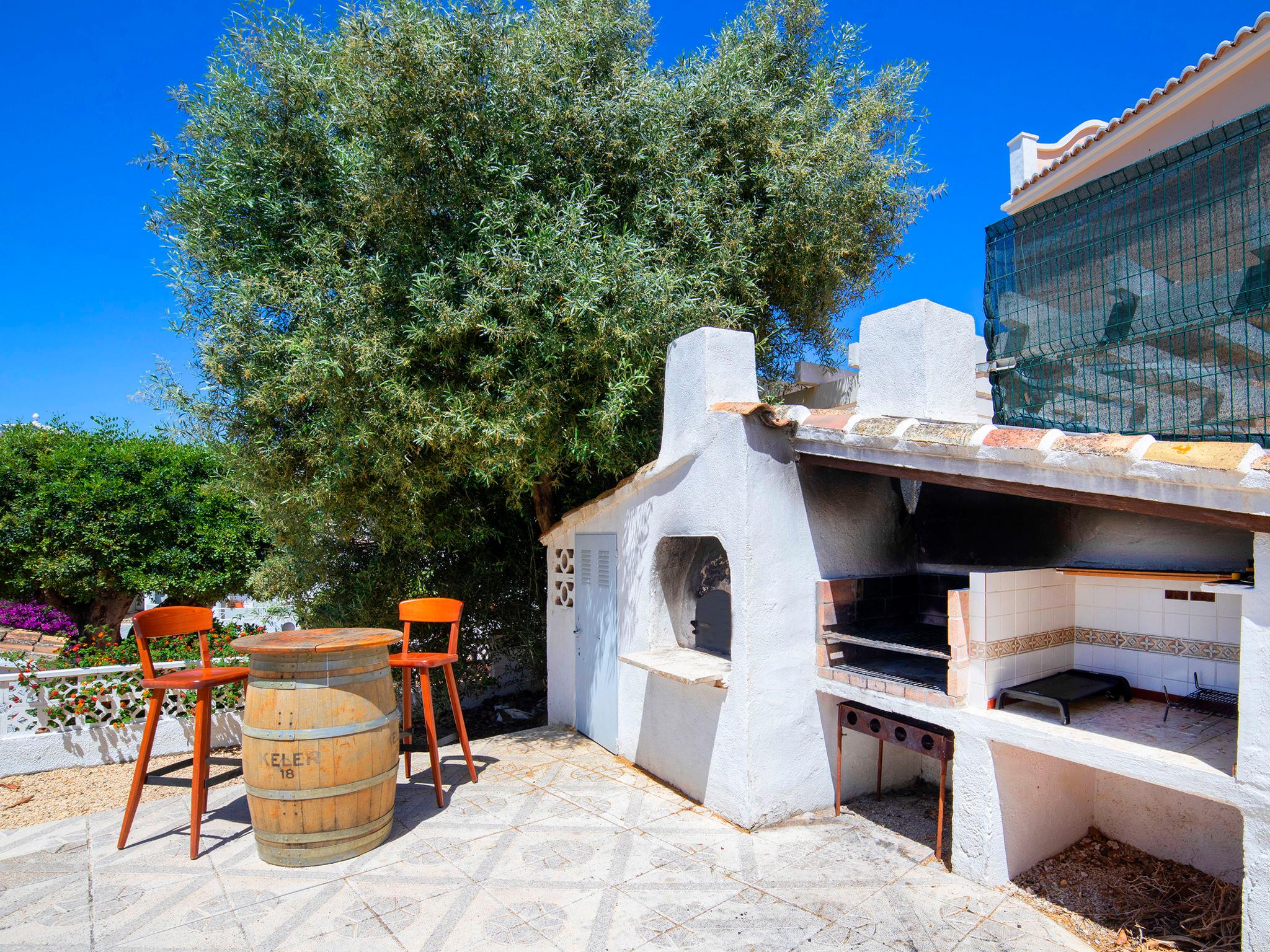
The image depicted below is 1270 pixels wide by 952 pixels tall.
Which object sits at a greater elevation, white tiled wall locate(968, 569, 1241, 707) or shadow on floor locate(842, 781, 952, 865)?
white tiled wall locate(968, 569, 1241, 707)

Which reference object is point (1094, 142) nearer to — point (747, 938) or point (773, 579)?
point (773, 579)

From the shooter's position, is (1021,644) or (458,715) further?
(458,715)

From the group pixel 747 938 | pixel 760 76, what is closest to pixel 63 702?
pixel 747 938

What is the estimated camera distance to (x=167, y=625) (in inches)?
196

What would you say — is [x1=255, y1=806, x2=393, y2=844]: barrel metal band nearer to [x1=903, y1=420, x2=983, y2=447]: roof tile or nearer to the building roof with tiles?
[x1=903, y1=420, x2=983, y2=447]: roof tile

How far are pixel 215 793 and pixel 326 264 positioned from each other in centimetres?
468

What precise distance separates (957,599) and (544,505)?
4.76 metres

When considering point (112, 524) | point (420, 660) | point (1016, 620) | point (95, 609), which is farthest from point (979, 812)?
point (95, 609)

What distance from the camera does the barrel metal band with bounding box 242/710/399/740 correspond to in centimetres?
427

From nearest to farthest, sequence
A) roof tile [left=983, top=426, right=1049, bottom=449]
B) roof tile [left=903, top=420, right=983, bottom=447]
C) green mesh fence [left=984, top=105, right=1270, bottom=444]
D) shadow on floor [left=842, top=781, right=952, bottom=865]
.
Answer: roof tile [left=983, top=426, right=1049, bottom=449] < roof tile [left=903, top=420, right=983, bottom=447] < green mesh fence [left=984, top=105, right=1270, bottom=444] < shadow on floor [left=842, top=781, right=952, bottom=865]

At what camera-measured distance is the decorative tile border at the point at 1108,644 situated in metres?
4.07

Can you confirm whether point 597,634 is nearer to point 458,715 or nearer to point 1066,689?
point 458,715

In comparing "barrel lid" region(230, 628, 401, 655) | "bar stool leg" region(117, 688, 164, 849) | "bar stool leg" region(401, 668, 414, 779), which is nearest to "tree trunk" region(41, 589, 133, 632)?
"bar stool leg" region(401, 668, 414, 779)

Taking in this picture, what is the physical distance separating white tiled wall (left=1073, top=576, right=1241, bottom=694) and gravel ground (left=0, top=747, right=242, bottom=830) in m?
6.92
